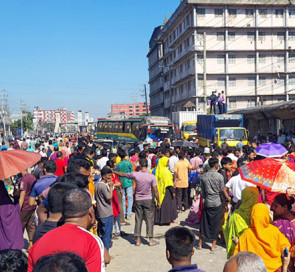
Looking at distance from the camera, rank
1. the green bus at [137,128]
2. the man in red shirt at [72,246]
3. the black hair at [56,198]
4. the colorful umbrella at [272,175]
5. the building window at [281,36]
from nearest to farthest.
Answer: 1. the man in red shirt at [72,246]
2. the black hair at [56,198]
3. the colorful umbrella at [272,175]
4. the green bus at [137,128]
5. the building window at [281,36]

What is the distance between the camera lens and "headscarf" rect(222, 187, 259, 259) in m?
4.48

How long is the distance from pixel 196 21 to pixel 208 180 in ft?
144

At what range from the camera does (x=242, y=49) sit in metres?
48.7

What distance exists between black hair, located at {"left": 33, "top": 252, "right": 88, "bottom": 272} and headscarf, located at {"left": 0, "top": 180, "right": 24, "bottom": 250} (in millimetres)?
2889

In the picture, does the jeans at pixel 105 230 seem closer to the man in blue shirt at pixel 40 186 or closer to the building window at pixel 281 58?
the man in blue shirt at pixel 40 186

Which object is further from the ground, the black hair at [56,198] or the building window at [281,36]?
the building window at [281,36]

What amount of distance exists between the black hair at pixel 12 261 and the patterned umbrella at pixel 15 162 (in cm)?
223

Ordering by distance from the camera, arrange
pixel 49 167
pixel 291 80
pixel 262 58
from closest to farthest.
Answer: pixel 49 167
pixel 262 58
pixel 291 80

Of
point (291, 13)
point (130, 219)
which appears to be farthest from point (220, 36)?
point (130, 219)

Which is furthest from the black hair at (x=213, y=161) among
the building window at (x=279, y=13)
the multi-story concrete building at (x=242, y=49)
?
the building window at (x=279, y=13)

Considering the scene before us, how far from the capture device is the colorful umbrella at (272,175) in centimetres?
432

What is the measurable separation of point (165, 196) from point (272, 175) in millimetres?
4631

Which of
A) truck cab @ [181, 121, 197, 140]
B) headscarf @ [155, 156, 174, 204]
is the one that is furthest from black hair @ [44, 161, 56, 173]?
truck cab @ [181, 121, 197, 140]

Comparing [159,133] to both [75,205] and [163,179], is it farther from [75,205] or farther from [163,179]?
[75,205]
